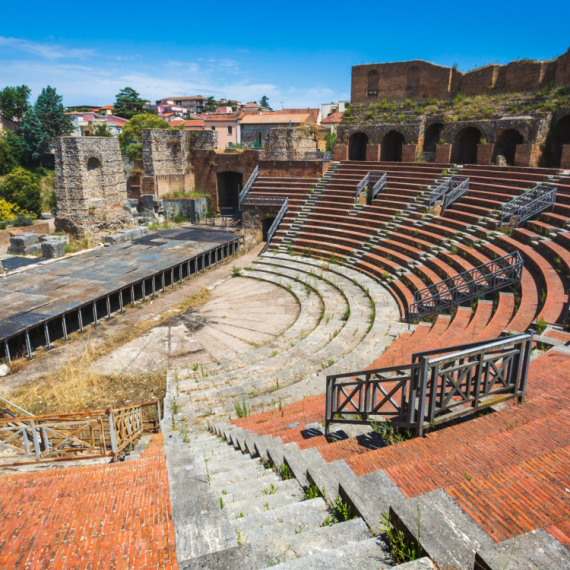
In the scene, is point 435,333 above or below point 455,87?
below

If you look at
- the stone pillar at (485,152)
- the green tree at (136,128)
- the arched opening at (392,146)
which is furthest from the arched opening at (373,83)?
the green tree at (136,128)

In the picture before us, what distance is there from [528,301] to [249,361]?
262 inches

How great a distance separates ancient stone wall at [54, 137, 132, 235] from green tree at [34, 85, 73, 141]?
2417cm

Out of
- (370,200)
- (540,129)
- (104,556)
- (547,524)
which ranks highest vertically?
(540,129)

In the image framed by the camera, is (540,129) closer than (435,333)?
No

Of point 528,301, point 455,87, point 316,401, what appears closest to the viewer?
point 316,401

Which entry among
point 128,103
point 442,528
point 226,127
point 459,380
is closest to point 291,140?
point 459,380

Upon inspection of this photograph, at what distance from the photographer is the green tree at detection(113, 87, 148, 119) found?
69.2 metres

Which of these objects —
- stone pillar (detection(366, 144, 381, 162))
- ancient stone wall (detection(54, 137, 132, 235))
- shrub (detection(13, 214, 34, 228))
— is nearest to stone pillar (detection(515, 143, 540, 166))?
stone pillar (detection(366, 144, 381, 162))

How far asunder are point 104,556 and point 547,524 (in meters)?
3.14

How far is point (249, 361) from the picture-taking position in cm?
1147

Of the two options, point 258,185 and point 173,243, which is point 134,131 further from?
point 173,243

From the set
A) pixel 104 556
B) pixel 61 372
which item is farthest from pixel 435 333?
pixel 61 372

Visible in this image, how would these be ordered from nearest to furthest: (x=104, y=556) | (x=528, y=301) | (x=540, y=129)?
(x=104, y=556), (x=528, y=301), (x=540, y=129)
